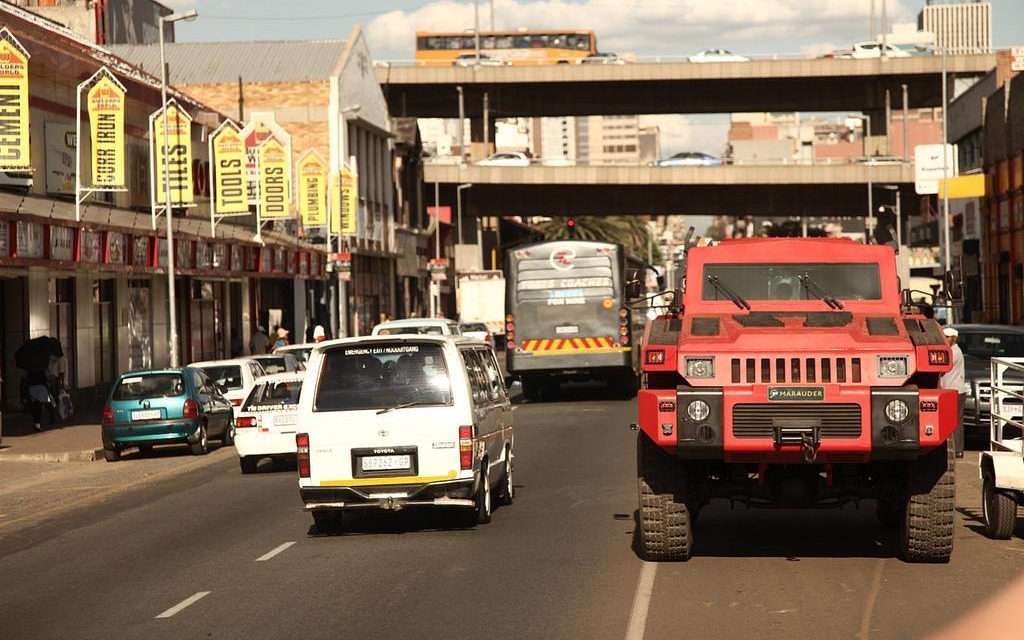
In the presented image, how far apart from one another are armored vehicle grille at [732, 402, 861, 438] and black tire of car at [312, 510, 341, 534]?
200 inches

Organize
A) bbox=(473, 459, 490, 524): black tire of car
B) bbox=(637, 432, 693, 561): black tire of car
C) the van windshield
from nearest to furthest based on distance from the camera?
bbox=(637, 432, 693, 561): black tire of car → the van windshield → bbox=(473, 459, 490, 524): black tire of car

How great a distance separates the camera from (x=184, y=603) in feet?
33.7

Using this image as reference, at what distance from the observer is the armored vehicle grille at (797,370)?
34.2 ft

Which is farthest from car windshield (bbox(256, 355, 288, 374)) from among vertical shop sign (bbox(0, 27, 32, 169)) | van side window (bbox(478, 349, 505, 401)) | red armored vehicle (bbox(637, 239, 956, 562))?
red armored vehicle (bbox(637, 239, 956, 562))

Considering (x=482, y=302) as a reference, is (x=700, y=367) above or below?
below

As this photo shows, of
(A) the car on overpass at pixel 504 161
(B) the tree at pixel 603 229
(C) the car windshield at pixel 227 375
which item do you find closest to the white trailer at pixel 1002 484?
(C) the car windshield at pixel 227 375

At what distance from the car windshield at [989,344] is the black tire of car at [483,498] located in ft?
39.7

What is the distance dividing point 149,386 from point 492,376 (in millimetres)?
11633

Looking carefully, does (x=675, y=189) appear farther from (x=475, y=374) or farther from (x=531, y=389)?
(x=475, y=374)

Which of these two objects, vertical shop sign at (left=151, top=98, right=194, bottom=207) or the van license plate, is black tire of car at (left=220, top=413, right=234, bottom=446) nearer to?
vertical shop sign at (left=151, top=98, right=194, bottom=207)

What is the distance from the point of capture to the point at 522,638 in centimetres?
845

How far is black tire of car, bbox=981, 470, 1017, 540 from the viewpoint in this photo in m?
12.3

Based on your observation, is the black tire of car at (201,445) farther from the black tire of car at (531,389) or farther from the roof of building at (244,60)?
the roof of building at (244,60)

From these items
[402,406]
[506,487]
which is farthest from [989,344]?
[402,406]
